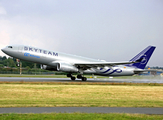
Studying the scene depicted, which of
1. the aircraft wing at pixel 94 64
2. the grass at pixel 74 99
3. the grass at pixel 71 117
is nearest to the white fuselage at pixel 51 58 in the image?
the aircraft wing at pixel 94 64

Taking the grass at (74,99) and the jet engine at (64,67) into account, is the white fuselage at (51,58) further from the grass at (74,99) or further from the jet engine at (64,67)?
the grass at (74,99)

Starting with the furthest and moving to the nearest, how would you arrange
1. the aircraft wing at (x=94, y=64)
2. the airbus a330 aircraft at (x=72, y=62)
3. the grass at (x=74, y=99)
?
the aircraft wing at (x=94, y=64), the airbus a330 aircraft at (x=72, y=62), the grass at (x=74, y=99)

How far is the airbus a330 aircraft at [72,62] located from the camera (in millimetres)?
30953

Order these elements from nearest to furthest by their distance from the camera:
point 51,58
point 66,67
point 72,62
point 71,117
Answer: point 71,117 → point 66,67 → point 51,58 → point 72,62

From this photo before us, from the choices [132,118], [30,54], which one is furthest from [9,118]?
[30,54]

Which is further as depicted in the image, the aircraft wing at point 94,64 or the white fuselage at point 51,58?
the aircraft wing at point 94,64

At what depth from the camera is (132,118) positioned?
8727 millimetres

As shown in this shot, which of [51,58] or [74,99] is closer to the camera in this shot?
[74,99]

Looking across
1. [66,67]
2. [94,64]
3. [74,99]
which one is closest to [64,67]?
[66,67]

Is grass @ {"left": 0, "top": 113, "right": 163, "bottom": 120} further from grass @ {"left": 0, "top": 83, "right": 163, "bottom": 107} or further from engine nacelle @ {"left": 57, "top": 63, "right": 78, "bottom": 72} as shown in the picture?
engine nacelle @ {"left": 57, "top": 63, "right": 78, "bottom": 72}

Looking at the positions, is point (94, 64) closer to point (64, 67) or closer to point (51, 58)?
point (64, 67)

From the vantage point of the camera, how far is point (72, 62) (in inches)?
1352

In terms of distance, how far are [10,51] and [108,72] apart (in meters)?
16.3

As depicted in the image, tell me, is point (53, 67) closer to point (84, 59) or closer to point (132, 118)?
point (84, 59)
